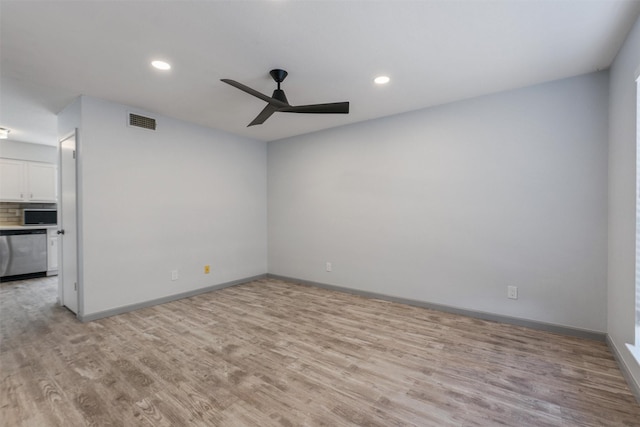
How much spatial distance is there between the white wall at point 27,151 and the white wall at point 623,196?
8423 mm

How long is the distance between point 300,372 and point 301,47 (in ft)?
8.43

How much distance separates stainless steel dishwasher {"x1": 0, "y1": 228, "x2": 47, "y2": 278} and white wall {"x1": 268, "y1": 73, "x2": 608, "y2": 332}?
497 cm

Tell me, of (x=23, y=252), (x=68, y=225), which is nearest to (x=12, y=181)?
(x=23, y=252)

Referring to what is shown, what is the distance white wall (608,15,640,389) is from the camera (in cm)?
203

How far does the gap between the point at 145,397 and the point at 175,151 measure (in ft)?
10.3

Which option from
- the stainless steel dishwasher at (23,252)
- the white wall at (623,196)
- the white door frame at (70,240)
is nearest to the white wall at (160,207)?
the white door frame at (70,240)

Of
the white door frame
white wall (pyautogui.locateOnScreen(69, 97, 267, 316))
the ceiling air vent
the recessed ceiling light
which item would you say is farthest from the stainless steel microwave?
the recessed ceiling light

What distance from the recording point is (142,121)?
3.69 m

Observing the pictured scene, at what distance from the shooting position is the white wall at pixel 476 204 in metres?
2.74

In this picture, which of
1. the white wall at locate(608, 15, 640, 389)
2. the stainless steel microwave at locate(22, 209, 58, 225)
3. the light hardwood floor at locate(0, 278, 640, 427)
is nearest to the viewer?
the light hardwood floor at locate(0, 278, 640, 427)

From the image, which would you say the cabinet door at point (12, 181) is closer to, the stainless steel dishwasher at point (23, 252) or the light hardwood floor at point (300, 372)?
the stainless steel dishwasher at point (23, 252)

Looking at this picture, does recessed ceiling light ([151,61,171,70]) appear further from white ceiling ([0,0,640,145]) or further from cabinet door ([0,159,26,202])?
cabinet door ([0,159,26,202])

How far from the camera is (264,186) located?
17.8 ft

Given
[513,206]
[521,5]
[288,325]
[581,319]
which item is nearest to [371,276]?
[288,325]
